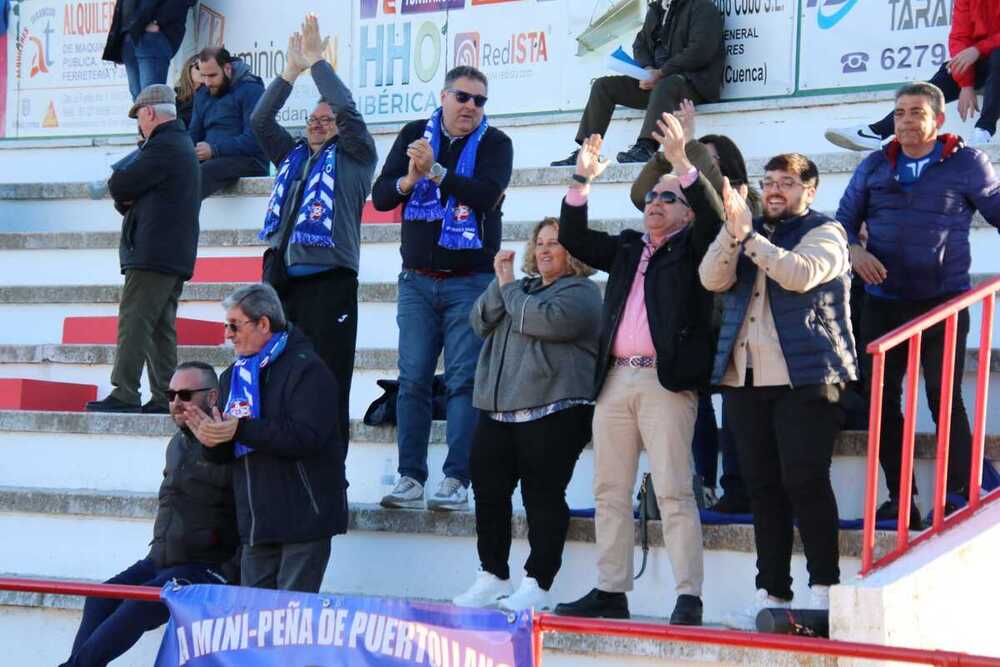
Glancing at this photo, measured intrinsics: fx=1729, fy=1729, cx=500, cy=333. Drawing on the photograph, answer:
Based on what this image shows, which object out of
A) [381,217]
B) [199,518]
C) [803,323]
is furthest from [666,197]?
[381,217]

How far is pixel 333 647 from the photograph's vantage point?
4.47 meters

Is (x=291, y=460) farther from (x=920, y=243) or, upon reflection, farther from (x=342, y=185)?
(x=920, y=243)

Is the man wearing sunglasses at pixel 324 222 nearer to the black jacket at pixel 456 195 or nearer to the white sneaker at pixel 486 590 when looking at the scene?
the black jacket at pixel 456 195

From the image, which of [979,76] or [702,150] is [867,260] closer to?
[702,150]

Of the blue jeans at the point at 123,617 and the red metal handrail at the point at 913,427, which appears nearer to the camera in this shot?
the red metal handrail at the point at 913,427

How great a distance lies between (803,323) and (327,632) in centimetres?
203

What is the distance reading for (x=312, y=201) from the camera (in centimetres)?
718

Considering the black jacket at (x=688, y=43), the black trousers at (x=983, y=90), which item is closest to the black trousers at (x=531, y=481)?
the black trousers at (x=983, y=90)

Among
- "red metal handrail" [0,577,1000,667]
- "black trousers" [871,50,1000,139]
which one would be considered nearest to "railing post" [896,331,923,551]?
"red metal handrail" [0,577,1000,667]

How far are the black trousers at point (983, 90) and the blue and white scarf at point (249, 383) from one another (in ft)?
12.0

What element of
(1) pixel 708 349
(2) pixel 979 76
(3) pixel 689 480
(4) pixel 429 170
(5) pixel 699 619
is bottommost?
(5) pixel 699 619

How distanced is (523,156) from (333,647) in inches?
260

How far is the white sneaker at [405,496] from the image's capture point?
A: 22.4 ft

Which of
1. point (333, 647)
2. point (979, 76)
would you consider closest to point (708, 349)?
point (333, 647)
